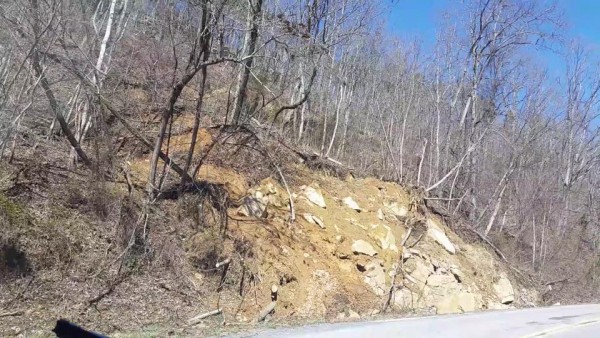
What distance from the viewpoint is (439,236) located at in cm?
2067

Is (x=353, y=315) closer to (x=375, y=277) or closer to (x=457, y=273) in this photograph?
(x=375, y=277)

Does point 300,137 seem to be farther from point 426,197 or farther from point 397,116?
point 397,116

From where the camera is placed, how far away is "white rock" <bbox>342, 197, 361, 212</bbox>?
18719 millimetres

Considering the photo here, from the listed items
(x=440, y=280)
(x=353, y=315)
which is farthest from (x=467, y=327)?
(x=440, y=280)

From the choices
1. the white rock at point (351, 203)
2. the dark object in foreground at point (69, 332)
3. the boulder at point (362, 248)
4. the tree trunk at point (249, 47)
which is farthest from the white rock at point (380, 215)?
the dark object in foreground at point (69, 332)

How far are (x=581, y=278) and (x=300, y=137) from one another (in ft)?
65.8

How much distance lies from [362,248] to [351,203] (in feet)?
8.20

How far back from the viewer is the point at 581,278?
31109 mm

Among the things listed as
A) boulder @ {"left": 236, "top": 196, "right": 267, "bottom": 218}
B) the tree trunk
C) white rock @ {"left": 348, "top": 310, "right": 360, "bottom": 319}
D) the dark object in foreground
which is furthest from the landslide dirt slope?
the dark object in foreground

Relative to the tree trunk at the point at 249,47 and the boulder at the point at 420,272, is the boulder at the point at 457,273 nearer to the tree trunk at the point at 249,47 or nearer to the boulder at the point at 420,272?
the boulder at the point at 420,272

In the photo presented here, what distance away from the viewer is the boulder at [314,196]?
1755 centimetres

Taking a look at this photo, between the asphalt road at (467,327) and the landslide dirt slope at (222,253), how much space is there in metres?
1.65

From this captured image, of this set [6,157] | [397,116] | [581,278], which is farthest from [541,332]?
[581,278]

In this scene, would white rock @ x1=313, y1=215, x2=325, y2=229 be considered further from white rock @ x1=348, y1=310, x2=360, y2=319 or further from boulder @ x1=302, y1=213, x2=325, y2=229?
white rock @ x1=348, y1=310, x2=360, y2=319
